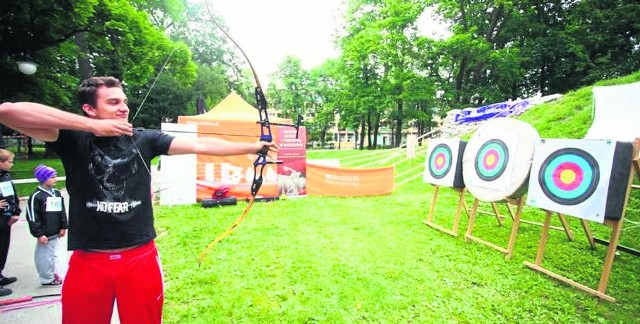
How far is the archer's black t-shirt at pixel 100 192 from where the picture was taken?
1319 mm

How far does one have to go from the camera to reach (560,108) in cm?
887

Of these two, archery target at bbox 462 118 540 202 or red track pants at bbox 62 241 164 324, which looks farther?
archery target at bbox 462 118 540 202

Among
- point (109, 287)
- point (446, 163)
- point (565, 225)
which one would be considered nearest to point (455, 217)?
point (446, 163)

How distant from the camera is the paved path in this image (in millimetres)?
2359

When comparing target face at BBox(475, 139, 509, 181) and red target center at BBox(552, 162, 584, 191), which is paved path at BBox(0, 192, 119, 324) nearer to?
target face at BBox(475, 139, 509, 181)

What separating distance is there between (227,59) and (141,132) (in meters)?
28.4

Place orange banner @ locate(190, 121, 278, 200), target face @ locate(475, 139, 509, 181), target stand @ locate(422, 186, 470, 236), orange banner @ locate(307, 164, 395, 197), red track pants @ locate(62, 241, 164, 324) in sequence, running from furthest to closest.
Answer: orange banner @ locate(307, 164, 395, 197) → orange banner @ locate(190, 121, 278, 200) → target stand @ locate(422, 186, 470, 236) → target face @ locate(475, 139, 509, 181) → red track pants @ locate(62, 241, 164, 324)

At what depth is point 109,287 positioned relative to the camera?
1.32 meters

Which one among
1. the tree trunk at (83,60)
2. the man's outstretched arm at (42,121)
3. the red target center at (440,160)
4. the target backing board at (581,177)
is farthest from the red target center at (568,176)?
the tree trunk at (83,60)

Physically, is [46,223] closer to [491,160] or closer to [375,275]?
[375,275]

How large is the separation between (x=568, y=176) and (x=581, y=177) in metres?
0.11

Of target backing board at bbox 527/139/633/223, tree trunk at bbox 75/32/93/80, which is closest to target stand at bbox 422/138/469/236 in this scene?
target backing board at bbox 527/139/633/223

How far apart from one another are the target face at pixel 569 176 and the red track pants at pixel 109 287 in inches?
145

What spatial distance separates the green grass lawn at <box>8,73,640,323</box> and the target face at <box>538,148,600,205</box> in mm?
871
